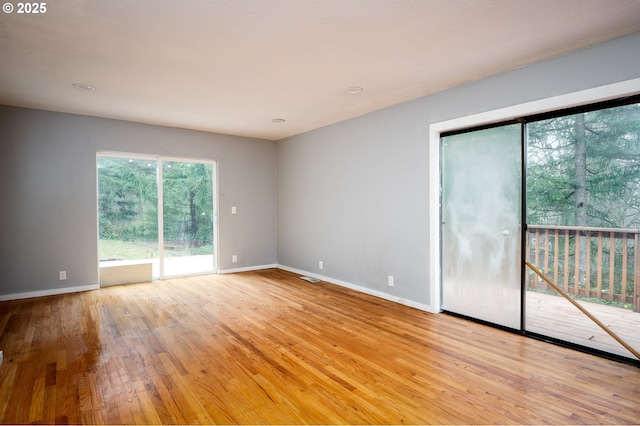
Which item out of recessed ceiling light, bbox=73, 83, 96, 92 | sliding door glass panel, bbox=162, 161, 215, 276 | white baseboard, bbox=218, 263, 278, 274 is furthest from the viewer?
white baseboard, bbox=218, 263, 278, 274

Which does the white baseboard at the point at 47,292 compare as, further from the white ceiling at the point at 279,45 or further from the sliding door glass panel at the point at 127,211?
the white ceiling at the point at 279,45

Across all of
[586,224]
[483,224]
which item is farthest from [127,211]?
[586,224]

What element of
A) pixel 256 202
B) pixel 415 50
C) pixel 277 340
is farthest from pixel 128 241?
pixel 415 50

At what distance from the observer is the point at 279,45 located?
2.68m

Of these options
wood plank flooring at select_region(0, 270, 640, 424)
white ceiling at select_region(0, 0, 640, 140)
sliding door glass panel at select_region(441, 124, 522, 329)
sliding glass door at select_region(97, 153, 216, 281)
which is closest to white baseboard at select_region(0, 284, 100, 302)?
sliding glass door at select_region(97, 153, 216, 281)

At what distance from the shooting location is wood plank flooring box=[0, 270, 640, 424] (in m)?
1.98

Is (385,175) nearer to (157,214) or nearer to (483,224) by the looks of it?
(483,224)

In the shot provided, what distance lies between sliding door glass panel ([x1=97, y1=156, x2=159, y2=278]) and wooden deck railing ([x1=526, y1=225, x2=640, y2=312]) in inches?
207

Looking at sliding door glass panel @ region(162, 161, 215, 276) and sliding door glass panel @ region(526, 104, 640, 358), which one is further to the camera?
sliding door glass panel @ region(162, 161, 215, 276)

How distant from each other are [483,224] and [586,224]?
2.80 feet

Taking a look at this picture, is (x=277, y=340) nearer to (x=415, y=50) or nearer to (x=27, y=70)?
(x=415, y=50)

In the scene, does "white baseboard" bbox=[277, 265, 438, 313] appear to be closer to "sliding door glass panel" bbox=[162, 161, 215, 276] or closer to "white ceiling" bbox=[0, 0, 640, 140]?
"sliding door glass panel" bbox=[162, 161, 215, 276]

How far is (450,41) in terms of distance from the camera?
103 inches

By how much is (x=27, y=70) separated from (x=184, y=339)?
2.94 metres
